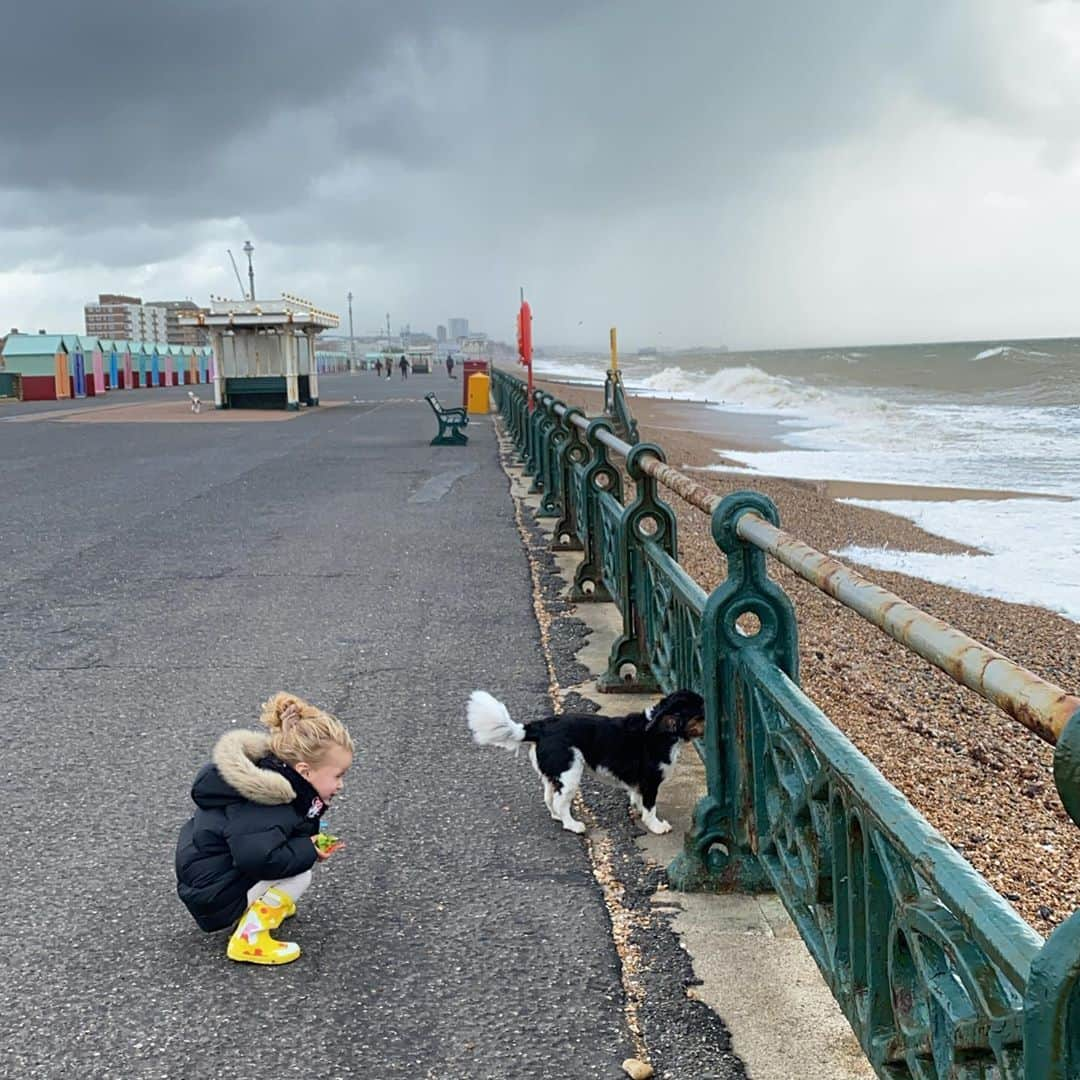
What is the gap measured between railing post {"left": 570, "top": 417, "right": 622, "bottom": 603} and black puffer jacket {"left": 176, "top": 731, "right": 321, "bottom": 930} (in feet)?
13.1

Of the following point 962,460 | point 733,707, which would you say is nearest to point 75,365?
point 962,460

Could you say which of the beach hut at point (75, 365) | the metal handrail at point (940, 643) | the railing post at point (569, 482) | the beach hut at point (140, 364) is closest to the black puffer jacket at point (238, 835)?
the metal handrail at point (940, 643)

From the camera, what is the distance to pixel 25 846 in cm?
411

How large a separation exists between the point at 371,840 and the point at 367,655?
253 cm

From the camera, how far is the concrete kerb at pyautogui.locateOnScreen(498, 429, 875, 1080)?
9.18 feet

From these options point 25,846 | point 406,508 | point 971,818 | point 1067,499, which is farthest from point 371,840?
point 1067,499

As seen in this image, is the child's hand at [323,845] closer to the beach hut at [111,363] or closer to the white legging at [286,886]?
the white legging at [286,886]

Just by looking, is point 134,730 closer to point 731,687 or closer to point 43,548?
point 731,687

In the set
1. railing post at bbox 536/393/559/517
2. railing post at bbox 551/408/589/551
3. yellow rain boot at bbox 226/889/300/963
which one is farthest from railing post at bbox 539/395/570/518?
yellow rain boot at bbox 226/889/300/963

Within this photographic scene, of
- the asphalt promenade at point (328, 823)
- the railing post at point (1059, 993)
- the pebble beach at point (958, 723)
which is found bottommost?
the pebble beach at point (958, 723)

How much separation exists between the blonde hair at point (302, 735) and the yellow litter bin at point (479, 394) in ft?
96.4

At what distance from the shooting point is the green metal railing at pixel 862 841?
1.64m

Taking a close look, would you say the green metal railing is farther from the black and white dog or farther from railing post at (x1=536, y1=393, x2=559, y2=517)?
railing post at (x1=536, y1=393, x2=559, y2=517)

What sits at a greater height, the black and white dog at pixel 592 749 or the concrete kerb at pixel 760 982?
the black and white dog at pixel 592 749
